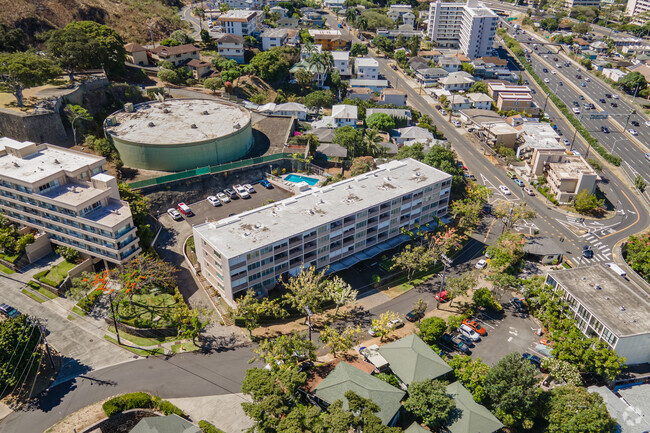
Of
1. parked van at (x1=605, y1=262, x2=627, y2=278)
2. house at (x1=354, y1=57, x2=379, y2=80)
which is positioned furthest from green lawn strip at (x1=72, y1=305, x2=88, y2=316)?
house at (x1=354, y1=57, x2=379, y2=80)

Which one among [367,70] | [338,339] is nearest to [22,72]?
[338,339]

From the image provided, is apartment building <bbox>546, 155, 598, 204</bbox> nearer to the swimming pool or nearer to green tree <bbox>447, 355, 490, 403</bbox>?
the swimming pool

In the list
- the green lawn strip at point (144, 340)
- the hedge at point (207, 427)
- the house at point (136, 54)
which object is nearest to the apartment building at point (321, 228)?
the green lawn strip at point (144, 340)

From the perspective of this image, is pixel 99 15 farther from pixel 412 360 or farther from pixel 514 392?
pixel 514 392

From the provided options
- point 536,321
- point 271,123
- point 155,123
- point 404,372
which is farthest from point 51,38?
point 536,321

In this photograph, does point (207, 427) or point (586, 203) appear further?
point (586, 203)

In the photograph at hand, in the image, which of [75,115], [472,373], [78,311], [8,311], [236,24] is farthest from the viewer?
[236,24]

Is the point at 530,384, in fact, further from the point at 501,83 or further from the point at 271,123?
the point at 501,83
